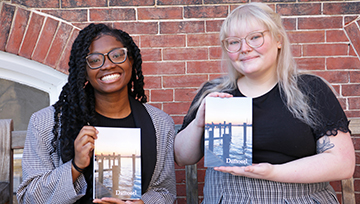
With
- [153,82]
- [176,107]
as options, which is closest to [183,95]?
[176,107]

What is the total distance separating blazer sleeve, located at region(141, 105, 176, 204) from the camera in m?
2.07

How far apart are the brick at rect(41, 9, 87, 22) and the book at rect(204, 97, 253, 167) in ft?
5.02

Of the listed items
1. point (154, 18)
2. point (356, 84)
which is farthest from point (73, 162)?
point (356, 84)

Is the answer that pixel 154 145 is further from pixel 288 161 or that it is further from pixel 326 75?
pixel 326 75

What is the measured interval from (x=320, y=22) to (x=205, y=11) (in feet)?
3.18

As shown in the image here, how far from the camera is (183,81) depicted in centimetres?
288

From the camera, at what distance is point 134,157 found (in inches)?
72.0

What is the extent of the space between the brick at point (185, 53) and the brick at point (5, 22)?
1.27m

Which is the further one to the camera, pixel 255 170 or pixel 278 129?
pixel 278 129

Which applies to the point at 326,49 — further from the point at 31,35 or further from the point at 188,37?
the point at 31,35

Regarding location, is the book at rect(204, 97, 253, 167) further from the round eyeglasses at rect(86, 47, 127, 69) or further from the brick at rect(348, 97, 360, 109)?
the brick at rect(348, 97, 360, 109)

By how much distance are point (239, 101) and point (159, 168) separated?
67 cm

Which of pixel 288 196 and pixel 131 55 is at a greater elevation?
pixel 131 55

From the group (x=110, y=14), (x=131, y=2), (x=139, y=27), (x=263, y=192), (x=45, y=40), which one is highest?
(x=131, y=2)
